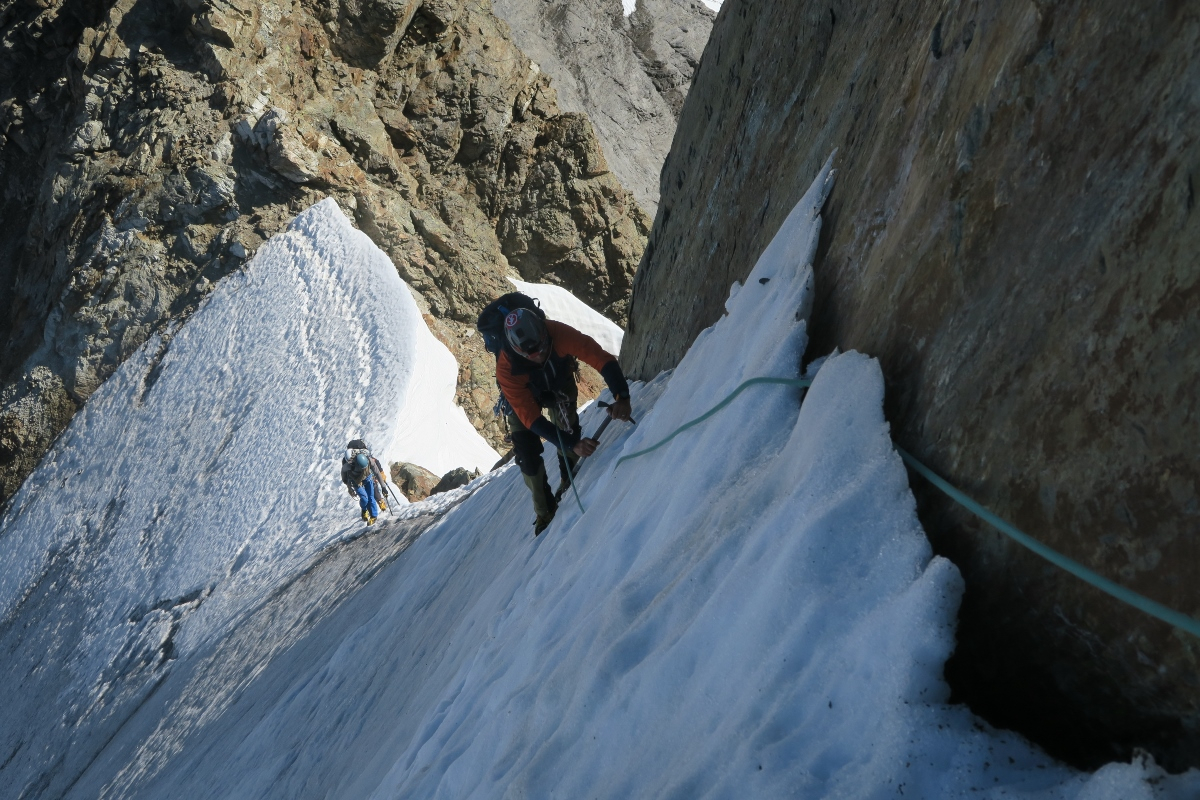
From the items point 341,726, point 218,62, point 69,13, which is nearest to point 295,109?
point 218,62

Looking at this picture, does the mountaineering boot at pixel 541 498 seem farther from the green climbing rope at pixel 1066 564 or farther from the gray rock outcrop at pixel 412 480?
the gray rock outcrop at pixel 412 480

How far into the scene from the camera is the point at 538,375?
19.4 ft

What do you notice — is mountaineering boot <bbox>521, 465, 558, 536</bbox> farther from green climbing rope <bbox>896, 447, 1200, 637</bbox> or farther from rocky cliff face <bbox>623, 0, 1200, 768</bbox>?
green climbing rope <bbox>896, 447, 1200, 637</bbox>

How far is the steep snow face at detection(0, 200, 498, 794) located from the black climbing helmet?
9.44 m

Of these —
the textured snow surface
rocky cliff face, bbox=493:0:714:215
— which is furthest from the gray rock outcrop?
rocky cliff face, bbox=493:0:714:215

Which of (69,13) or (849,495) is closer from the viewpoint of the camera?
(849,495)

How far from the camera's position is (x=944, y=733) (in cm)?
181

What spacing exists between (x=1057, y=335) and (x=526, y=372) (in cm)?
413

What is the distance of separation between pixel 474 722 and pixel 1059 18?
3762 millimetres

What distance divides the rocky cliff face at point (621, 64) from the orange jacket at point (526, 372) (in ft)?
110

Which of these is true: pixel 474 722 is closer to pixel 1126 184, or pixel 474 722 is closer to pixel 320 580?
pixel 1126 184

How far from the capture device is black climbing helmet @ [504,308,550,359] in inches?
209

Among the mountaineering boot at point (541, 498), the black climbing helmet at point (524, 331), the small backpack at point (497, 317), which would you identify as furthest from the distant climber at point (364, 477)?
the black climbing helmet at point (524, 331)

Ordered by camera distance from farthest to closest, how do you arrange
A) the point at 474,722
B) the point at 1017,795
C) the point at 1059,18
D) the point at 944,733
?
1. the point at 474,722
2. the point at 1059,18
3. the point at 944,733
4. the point at 1017,795
